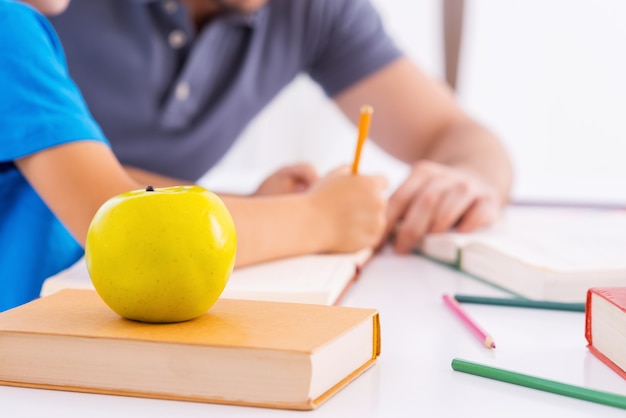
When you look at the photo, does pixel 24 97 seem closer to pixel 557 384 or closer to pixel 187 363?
pixel 187 363

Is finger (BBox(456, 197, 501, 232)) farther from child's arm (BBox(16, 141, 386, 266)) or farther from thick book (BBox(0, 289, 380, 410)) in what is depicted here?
thick book (BBox(0, 289, 380, 410))

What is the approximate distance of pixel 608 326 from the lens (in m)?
0.53

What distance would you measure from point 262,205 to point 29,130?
9.9 inches

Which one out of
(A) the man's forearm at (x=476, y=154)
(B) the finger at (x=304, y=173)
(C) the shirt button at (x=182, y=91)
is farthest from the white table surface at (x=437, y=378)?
(C) the shirt button at (x=182, y=91)

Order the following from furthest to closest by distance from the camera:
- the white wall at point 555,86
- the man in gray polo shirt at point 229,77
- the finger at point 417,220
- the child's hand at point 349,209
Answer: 1. the white wall at point 555,86
2. the man in gray polo shirt at point 229,77
3. the finger at point 417,220
4. the child's hand at point 349,209

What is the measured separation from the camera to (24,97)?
76cm

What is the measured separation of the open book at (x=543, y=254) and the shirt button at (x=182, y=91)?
0.60m

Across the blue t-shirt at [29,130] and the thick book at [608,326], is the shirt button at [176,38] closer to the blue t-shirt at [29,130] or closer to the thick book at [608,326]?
the blue t-shirt at [29,130]

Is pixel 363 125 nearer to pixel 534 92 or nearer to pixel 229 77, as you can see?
pixel 229 77

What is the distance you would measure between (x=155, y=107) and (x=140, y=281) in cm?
97

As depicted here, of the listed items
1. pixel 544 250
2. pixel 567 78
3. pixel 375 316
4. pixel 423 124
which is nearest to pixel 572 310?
pixel 544 250

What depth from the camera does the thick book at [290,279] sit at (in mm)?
655

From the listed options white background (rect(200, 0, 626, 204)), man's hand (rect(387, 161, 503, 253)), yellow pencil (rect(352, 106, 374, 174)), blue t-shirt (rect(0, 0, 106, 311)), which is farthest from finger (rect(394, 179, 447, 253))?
white background (rect(200, 0, 626, 204))

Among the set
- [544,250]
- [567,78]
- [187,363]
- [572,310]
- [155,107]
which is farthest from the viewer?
[567,78]
